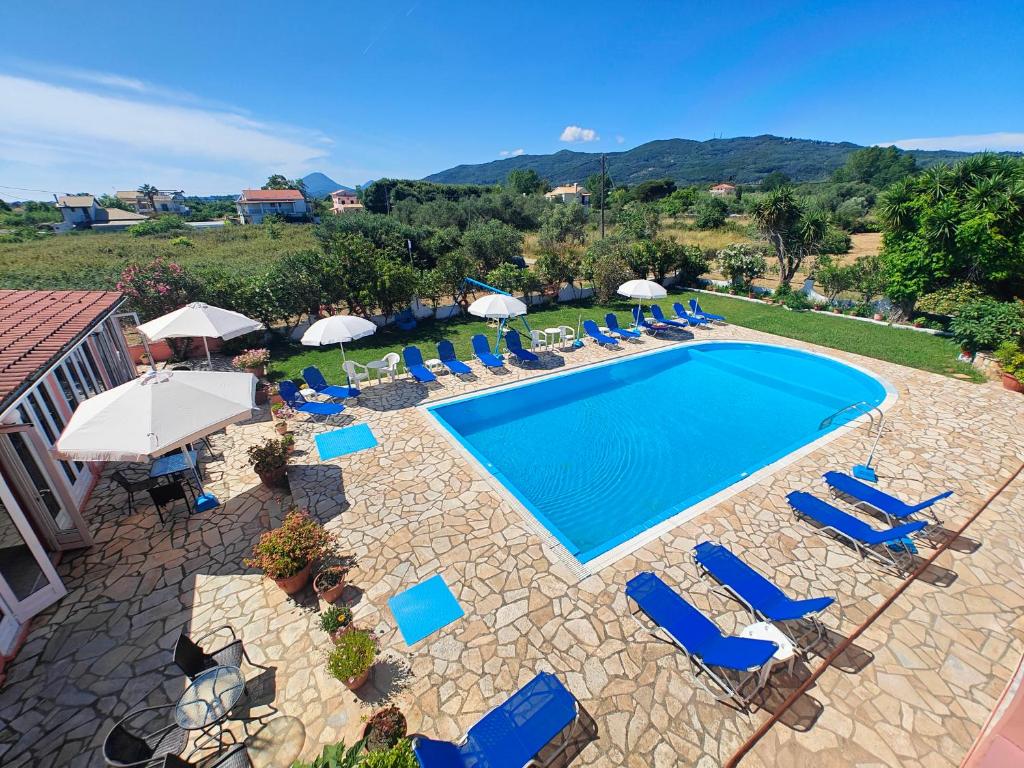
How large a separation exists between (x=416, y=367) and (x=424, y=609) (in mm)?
8351

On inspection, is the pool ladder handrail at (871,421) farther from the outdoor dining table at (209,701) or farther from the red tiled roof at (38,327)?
the red tiled roof at (38,327)

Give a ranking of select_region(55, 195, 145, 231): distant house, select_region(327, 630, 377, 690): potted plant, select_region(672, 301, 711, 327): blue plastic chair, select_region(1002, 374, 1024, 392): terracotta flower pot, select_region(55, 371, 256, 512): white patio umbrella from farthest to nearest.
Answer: select_region(55, 195, 145, 231): distant house, select_region(672, 301, 711, 327): blue plastic chair, select_region(1002, 374, 1024, 392): terracotta flower pot, select_region(55, 371, 256, 512): white patio umbrella, select_region(327, 630, 377, 690): potted plant

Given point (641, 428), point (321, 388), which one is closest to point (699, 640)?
point (641, 428)

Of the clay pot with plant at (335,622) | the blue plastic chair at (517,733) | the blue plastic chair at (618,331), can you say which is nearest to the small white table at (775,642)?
the blue plastic chair at (517,733)

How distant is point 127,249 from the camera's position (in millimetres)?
42062

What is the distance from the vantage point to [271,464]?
26.3ft

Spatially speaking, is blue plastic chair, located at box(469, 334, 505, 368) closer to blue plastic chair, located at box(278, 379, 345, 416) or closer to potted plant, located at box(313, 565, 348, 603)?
blue plastic chair, located at box(278, 379, 345, 416)

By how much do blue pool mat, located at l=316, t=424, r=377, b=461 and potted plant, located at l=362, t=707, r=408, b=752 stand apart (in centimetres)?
572

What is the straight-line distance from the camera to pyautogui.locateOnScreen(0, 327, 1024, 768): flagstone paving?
4.36 meters

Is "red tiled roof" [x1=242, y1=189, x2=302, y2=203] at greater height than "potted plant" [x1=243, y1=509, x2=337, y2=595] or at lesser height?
greater

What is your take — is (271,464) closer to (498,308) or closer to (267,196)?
(498,308)

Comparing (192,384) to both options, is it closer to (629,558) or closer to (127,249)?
(629,558)

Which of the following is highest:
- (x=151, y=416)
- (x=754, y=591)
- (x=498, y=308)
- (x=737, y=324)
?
(x=151, y=416)

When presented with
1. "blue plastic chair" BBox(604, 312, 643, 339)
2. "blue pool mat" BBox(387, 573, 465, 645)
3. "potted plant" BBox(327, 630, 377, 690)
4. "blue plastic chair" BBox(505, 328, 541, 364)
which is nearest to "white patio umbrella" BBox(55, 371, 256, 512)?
"potted plant" BBox(327, 630, 377, 690)
